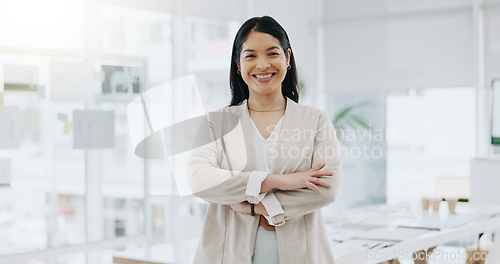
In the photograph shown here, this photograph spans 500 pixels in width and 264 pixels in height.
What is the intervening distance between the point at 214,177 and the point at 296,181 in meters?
0.19

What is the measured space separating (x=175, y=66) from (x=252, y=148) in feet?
11.9

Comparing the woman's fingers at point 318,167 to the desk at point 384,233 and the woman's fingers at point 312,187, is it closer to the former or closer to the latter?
the woman's fingers at point 312,187

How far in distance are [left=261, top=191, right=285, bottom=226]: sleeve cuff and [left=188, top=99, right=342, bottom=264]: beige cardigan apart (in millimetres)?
14

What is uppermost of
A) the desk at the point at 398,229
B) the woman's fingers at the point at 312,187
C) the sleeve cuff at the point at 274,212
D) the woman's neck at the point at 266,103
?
the woman's neck at the point at 266,103

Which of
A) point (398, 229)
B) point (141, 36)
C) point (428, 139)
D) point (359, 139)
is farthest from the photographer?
point (359, 139)

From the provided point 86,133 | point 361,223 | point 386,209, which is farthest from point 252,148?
point 86,133

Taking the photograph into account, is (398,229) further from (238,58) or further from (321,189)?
(238,58)

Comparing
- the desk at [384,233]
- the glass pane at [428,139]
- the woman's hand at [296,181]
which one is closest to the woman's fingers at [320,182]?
the woman's hand at [296,181]

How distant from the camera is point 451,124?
5277 millimetres

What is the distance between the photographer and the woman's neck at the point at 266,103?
56.0 inches

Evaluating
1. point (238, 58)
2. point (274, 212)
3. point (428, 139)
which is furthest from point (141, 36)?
point (274, 212)

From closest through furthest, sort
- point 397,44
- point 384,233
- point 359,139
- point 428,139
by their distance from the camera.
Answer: point 384,233 < point 428,139 < point 397,44 < point 359,139

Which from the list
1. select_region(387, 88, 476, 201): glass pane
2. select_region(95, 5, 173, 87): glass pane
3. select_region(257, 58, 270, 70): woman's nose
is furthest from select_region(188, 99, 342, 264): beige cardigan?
select_region(387, 88, 476, 201): glass pane

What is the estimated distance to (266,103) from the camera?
143 centimetres
